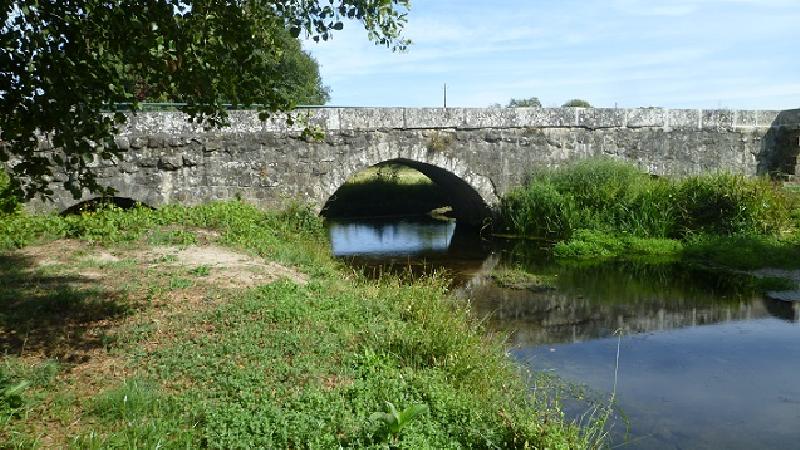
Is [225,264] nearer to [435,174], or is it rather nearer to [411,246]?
[411,246]

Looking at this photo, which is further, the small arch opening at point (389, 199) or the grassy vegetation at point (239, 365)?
the small arch opening at point (389, 199)

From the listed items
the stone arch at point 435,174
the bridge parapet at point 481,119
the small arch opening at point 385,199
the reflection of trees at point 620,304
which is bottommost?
the reflection of trees at point 620,304

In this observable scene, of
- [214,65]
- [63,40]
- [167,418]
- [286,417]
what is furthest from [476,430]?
[63,40]

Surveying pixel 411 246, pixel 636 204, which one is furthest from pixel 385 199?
pixel 636 204

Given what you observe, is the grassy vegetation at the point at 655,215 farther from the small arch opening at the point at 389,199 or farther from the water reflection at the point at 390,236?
the small arch opening at the point at 389,199

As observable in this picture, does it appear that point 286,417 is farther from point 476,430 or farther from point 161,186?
point 161,186

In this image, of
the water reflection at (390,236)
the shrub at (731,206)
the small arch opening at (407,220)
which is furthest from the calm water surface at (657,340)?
the shrub at (731,206)

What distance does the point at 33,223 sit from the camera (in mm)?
10023

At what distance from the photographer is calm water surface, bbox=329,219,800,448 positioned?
5.45 m

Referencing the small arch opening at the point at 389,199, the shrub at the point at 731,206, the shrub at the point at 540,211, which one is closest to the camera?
the shrub at the point at 731,206

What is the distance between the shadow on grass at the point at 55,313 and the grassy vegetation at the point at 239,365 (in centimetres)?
2

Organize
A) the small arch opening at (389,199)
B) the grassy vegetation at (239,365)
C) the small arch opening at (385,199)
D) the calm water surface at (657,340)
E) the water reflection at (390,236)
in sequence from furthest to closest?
the small arch opening at (385,199)
the small arch opening at (389,199)
the water reflection at (390,236)
the calm water surface at (657,340)
the grassy vegetation at (239,365)

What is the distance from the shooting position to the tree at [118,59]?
182 inches

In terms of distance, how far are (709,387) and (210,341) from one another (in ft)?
14.8
